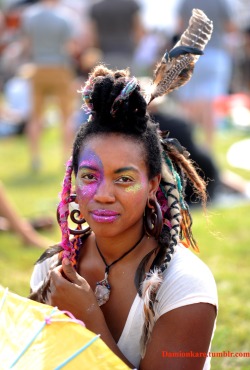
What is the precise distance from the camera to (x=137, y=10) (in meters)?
9.70

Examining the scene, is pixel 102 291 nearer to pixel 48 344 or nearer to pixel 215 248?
pixel 48 344

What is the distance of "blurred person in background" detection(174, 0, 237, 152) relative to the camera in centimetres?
830

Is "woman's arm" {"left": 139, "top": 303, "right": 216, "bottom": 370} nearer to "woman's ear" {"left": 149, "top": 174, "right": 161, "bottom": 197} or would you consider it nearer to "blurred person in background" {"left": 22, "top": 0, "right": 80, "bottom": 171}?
"woman's ear" {"left": 149, "top": 174, "right": 161, "bottom": 197}

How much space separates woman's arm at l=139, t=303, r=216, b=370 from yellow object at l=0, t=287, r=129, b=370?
7.5 inches

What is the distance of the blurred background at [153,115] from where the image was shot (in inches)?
195

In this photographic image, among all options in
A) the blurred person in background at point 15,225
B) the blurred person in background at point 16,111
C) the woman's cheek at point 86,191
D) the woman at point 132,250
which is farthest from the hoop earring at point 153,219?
the blurred person in background at point 16,111

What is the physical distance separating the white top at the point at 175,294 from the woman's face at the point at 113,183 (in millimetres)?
232

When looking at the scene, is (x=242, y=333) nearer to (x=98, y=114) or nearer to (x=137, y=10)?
(x=98, y=114)

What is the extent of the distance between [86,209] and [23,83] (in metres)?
10.3

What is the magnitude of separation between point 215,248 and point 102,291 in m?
2.83

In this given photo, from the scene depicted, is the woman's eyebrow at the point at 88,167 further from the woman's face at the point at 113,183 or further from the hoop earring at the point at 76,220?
the hoop earring at the point at 76,220

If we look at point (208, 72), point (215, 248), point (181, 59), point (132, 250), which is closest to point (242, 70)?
point (208, 72)

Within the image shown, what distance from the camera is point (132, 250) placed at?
2.68 meters

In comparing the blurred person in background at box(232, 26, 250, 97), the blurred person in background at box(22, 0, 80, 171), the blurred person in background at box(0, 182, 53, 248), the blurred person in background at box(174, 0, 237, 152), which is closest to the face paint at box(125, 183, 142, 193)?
the blurred person in background at box(0, 182, 53, 248)
